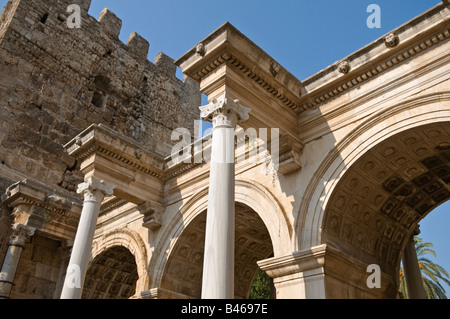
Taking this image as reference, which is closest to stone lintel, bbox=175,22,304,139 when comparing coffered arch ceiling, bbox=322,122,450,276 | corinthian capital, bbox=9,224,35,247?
coffered arch ceiling, bbox=322,122,450,276

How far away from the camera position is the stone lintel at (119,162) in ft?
31.3

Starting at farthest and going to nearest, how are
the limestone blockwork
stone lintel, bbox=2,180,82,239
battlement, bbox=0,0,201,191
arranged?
battlement, bbox=0,0,201,191 < stone lintel, bbox=2,180,82,239 < the limestone blockwork

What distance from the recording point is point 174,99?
20.6 metres

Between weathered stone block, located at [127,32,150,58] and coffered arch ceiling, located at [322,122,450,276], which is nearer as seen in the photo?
coffered arch ceiling, located at [322,122,450,276]

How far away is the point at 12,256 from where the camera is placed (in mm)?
11875

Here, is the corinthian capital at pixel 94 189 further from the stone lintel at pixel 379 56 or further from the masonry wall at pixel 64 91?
the masonry wall at pixel 64 91

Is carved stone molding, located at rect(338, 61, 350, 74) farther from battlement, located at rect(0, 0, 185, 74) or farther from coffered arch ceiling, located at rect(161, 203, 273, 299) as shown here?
battlement, located at rect(0, 0, 185, 74)

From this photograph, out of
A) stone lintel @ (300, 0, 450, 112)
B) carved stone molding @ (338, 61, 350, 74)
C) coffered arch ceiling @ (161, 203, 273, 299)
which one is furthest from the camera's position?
coffered arch ceiling @ (161, 203, 273, 299)

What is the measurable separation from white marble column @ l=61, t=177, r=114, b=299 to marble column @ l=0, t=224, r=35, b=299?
158 inches

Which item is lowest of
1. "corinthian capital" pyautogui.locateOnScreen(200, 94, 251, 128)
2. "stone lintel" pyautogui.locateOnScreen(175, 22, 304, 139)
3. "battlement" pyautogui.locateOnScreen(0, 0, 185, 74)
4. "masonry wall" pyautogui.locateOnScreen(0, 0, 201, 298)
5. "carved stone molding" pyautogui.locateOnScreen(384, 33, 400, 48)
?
Result: "corinthian capital" pyautogui.locateOnScreen(200, 94, 251, 128)

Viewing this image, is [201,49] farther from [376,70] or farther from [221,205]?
[376,70]

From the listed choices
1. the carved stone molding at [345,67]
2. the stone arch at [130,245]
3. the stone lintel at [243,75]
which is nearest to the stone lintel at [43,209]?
the stone arch at [130,245]

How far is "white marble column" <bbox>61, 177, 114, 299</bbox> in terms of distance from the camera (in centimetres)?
823
